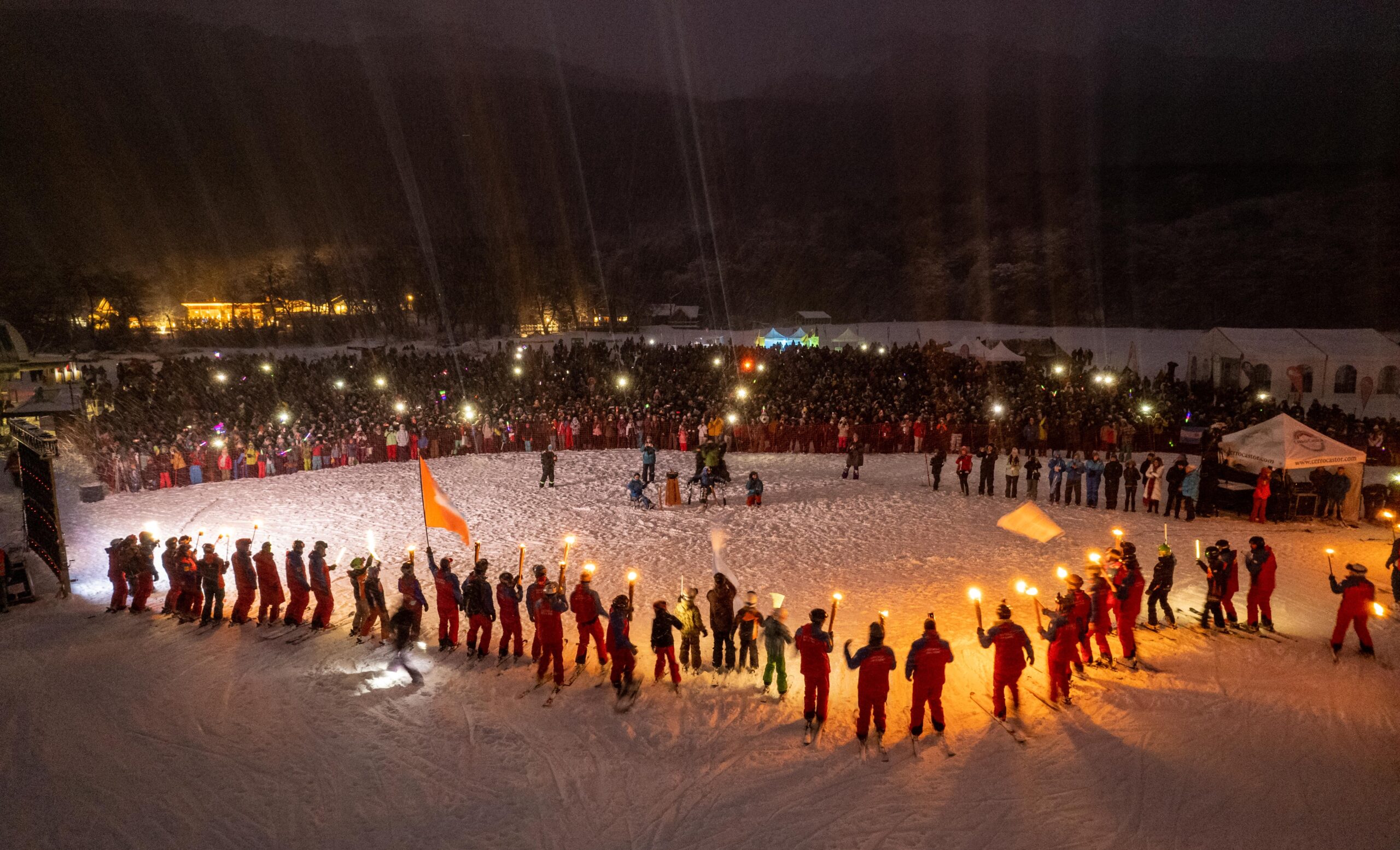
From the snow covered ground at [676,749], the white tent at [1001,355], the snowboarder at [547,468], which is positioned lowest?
the snow covered ground at [676,749]

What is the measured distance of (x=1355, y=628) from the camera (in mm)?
8141

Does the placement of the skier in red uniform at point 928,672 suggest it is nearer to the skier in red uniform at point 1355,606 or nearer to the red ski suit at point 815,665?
the red ski suit at point 815,665

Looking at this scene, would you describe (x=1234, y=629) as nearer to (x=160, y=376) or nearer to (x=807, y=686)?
(x=807, y=686)

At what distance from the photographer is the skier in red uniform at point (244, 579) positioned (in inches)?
378

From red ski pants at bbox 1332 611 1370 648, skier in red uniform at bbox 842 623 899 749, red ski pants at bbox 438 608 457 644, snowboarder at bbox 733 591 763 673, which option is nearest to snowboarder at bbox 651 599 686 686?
Answer: snowboarder at bbox 733 591 763 673

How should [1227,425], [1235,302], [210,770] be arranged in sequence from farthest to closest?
[1235,302] → [1227,425] → [210,770]

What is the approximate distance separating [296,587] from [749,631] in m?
5.99

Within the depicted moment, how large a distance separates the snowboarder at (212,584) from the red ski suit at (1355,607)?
13.2m

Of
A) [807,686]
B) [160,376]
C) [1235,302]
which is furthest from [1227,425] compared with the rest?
[1235,302]

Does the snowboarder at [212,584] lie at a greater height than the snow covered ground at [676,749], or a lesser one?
greater

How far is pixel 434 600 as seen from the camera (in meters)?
10.7

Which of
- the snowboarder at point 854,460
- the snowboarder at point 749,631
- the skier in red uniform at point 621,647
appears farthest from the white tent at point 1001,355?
the skier in red uniform at point 621,647

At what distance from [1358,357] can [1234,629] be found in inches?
806

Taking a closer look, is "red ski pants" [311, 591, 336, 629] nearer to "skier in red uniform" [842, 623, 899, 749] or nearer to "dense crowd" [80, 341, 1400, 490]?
"skier in red uniform" [842, 623, 899, 749]
